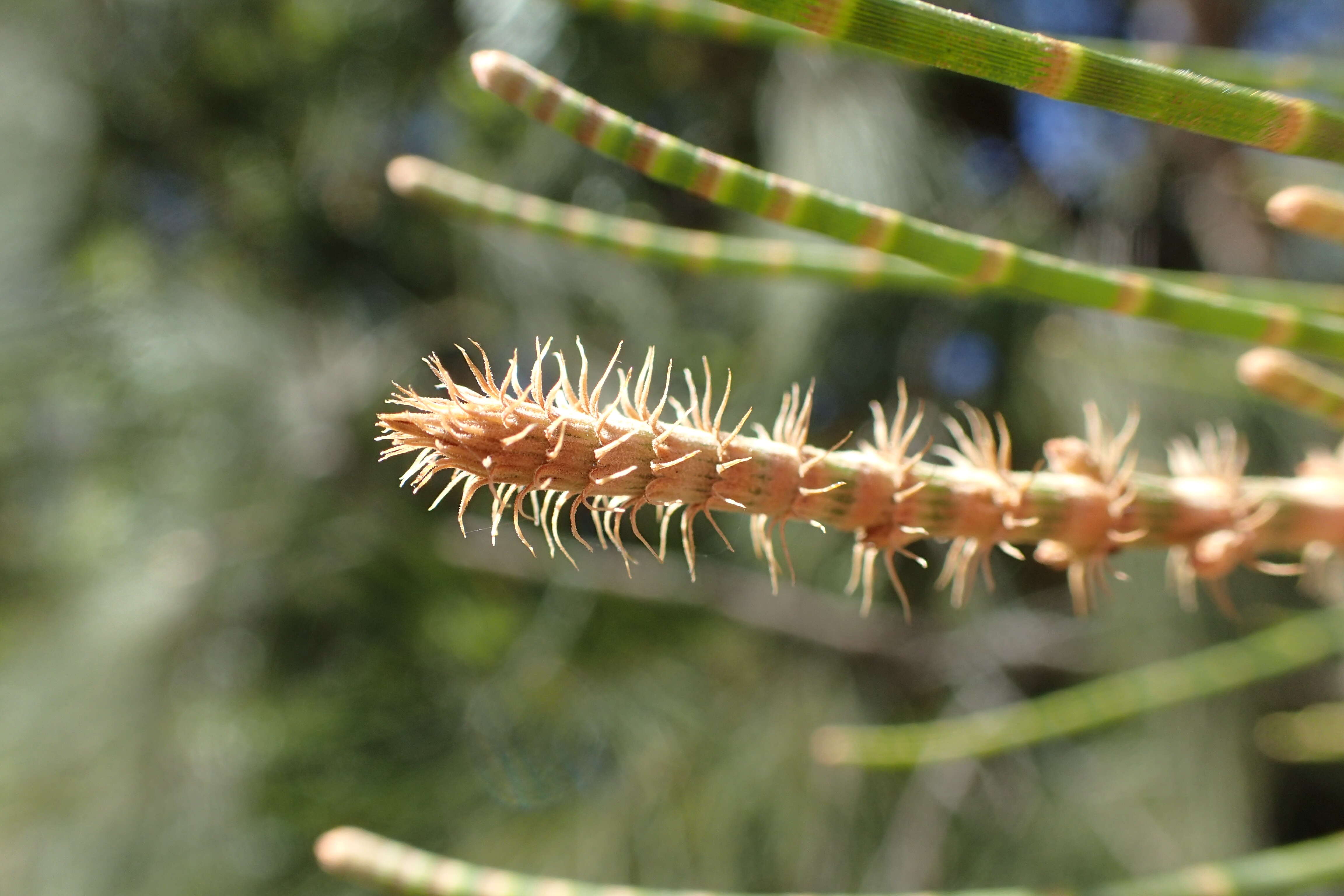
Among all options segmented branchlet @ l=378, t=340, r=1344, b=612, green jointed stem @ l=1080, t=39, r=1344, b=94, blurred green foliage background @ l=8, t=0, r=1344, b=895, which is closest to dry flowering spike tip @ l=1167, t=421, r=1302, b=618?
segmented branchlet @ l=378, t=340, r=1344, b=612

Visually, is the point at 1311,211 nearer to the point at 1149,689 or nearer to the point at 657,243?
the point at 657,243

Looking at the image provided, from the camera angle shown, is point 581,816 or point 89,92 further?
point 89,92

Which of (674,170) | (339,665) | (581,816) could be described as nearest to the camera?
(674,170)

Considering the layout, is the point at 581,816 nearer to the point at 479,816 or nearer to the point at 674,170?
→ the point at 479,816

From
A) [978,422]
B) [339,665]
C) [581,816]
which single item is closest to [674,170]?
[978,422]

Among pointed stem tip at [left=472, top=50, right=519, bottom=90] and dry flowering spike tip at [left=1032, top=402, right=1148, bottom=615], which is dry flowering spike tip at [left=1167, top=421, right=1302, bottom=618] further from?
pointed stem tip at [left=472, top=50, right=519, bottom=90]

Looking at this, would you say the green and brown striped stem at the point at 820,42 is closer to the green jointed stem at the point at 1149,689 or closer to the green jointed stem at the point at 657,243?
the green jointed stem at the point at 657,243

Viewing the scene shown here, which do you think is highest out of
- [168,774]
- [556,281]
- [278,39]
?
[278,39]
